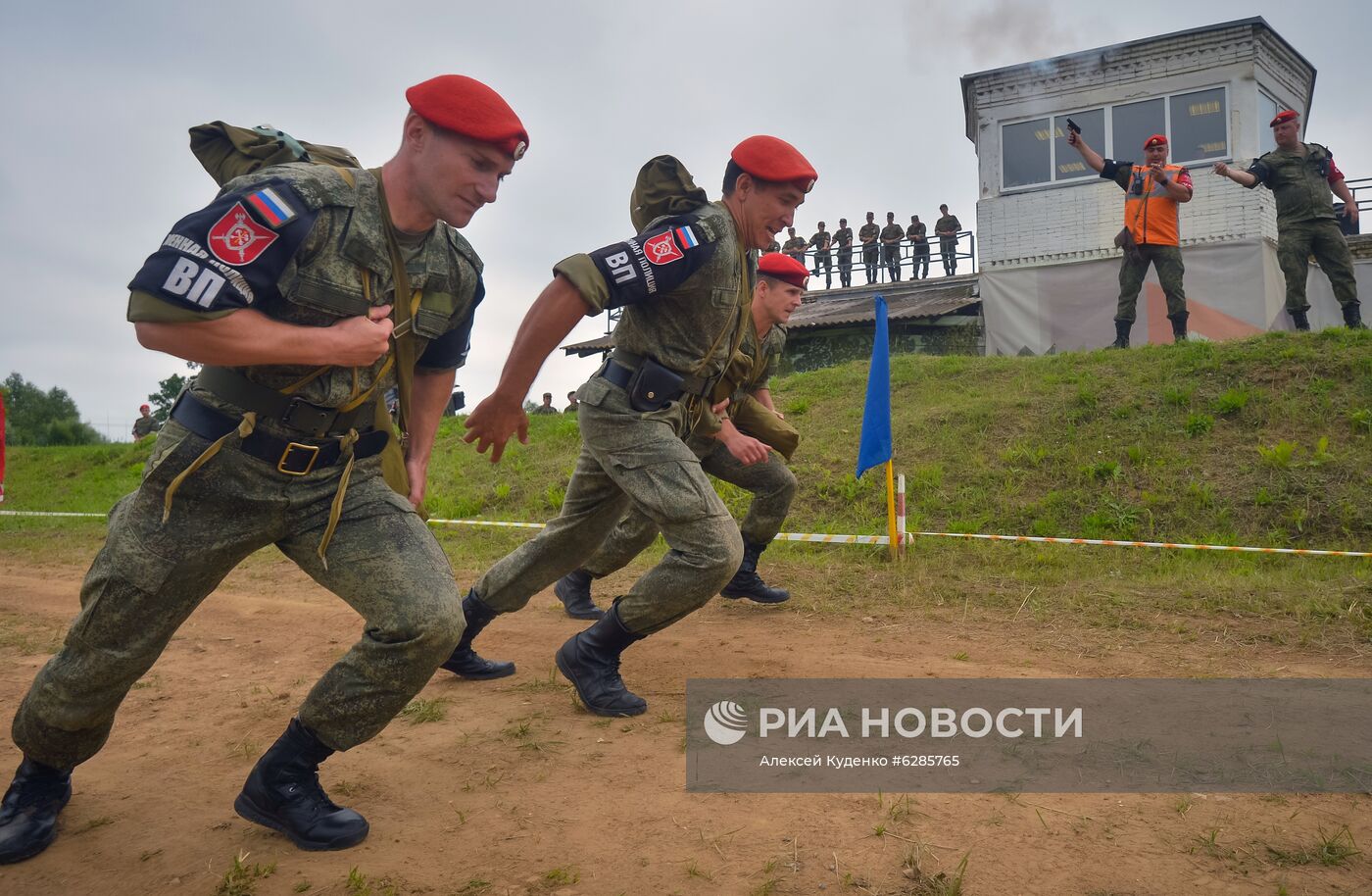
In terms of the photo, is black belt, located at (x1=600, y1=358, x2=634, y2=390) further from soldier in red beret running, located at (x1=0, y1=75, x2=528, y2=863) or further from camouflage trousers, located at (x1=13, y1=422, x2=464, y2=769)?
camouflage trousers, located at (x1=13, y1=422, x2=464, y2=769)

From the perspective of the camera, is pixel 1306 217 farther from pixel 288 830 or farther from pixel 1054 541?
pixel 288 830

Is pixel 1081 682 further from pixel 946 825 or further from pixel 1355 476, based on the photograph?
pixel 1355 476

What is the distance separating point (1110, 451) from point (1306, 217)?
3639 millimetres

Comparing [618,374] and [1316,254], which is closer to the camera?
[618,374]

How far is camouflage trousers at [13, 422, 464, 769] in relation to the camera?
2.62 m

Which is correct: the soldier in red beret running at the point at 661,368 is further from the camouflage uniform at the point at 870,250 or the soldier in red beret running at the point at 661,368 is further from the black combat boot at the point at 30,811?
the camouflage uniform at the point at 870,250

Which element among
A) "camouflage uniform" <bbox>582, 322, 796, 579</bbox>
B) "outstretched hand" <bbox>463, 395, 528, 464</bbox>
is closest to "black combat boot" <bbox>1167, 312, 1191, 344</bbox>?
"camouflage uniform" <bbox>582, 322, 796, 579</bbox>

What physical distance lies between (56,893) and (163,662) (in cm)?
283

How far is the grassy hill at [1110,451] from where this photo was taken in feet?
26.2

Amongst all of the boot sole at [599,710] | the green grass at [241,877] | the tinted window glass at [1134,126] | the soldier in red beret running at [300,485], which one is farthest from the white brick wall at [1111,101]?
the green grass at [241,877]

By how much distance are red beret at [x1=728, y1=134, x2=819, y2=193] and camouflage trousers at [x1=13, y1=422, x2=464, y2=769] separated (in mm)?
2149

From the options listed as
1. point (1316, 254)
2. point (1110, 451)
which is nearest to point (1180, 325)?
point (1316, 254)

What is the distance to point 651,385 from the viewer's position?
3893 mm

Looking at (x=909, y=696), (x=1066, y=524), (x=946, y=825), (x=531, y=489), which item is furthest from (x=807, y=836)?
(x=531, y=489)
